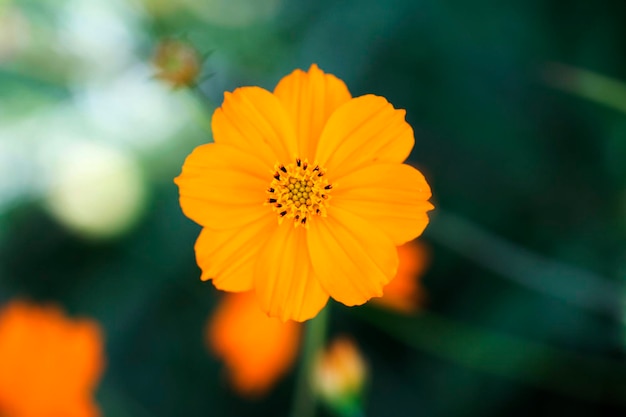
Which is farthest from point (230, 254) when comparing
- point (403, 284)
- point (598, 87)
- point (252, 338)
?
point (598, 87)

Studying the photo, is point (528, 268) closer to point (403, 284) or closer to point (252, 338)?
point (403, 284)

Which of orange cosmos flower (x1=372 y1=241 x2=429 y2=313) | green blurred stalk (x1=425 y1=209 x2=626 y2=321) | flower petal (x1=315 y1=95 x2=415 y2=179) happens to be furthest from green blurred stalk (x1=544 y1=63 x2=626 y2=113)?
flower petal (x1=315 y1=95 x2=415 y2=179)

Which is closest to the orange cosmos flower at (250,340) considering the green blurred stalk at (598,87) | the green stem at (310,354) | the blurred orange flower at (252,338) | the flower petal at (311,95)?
the blurred orange flower at (252,338)

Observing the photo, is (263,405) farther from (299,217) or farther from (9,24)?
(9,24)

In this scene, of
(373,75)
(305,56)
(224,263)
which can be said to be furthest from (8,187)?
(224,263)

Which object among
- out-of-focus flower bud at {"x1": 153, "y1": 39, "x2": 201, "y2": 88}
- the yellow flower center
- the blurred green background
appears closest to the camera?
the yellow flower center

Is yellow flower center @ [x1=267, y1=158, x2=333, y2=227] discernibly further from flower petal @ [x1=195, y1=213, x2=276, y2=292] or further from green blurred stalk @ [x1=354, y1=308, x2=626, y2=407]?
green blurred stalk @ [x1=354, y1=308, x2=626, y2=407]

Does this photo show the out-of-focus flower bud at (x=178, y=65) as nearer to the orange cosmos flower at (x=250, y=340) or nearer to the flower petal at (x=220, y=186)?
the flower petal at (x=220, y=186)
